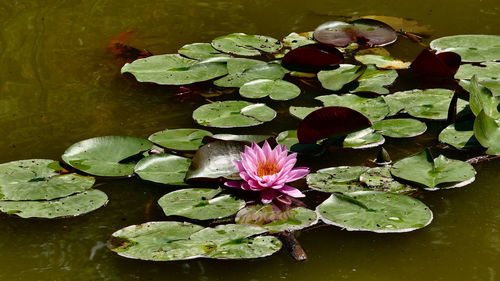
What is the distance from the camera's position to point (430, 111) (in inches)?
111

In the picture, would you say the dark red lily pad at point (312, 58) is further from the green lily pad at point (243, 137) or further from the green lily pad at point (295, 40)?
the green lily pad at point (243, 137)

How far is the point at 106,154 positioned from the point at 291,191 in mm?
648

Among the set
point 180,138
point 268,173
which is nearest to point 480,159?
point 268,173

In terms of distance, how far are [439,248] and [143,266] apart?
822mm

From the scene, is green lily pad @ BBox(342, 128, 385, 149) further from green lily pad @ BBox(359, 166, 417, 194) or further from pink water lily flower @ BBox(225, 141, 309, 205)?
pink water lily flower @ BBox(225, 141, 309, 205)

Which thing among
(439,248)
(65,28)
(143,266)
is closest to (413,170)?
(439,248)

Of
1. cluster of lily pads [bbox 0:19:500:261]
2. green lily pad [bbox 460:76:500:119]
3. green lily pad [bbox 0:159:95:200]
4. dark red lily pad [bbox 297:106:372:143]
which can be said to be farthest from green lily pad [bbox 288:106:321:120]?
green lily pad [bbox 0:159:95:200]

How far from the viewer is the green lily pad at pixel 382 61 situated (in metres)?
3.21

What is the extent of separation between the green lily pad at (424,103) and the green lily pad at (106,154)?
37.3 inches

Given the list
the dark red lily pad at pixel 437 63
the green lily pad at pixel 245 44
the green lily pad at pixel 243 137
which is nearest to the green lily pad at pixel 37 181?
the green lily pad at pixel 243 137

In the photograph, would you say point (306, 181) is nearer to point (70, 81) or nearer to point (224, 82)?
point (224, 82)

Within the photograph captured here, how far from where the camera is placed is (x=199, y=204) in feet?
7.39

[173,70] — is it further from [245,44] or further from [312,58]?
[312,58]

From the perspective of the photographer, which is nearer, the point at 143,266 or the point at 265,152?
the point at 143,266
